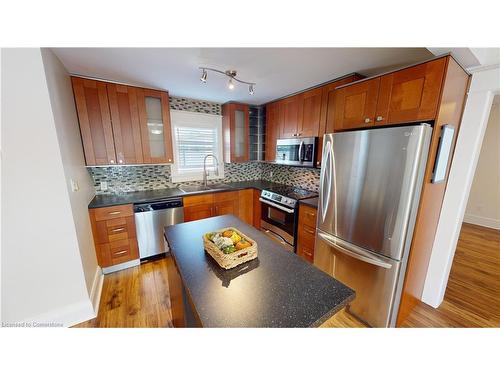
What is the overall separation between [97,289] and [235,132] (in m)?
2.74

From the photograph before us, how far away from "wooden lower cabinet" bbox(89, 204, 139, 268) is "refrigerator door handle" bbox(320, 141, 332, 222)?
2.27 metres

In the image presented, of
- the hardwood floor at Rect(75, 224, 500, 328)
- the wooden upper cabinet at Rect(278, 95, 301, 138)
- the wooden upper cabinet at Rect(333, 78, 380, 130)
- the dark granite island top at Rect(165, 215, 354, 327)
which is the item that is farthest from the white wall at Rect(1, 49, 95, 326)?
the wooden upper cabinet at Rect(278, 95, 301, 138)

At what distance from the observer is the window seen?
116 inches

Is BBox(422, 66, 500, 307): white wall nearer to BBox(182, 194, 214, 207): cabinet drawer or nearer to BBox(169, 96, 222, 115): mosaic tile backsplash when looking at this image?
BBox(182, 194, 214, 207): cabinet drawer

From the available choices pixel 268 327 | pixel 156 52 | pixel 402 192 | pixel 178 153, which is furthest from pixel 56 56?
pixel 402 192

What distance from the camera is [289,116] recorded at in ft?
8.73

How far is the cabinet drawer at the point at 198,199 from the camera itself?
263 cm

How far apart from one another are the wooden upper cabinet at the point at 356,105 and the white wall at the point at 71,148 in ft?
7.72

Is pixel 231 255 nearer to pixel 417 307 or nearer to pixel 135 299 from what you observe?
pixel 135 299

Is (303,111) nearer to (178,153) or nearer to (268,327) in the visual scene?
(178,153)

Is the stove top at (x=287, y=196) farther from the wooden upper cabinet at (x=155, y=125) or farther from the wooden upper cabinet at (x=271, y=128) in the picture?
the wooden upper cabinet at (x=155, y=125)

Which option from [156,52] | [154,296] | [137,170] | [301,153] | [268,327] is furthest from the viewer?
[137,170]

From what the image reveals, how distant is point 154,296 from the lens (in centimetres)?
194
